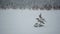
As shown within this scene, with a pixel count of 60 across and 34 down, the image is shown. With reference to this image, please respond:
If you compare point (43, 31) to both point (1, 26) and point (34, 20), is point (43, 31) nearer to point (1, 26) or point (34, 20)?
point (34, 20)

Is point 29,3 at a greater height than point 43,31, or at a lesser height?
greater

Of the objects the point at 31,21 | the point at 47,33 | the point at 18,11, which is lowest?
the point at 47,33

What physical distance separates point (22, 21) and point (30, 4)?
0.19 m

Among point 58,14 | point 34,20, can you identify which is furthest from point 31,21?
point 58,14

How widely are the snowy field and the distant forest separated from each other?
41 millimetres

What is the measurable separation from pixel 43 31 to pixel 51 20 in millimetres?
143

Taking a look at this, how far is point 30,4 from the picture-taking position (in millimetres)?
1131

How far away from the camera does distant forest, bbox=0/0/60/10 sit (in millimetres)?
1115

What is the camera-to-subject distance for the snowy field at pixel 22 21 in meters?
1.11

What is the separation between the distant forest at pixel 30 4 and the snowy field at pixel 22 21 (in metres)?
0.04

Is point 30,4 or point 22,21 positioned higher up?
point 30,4

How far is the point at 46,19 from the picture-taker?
1138 mm

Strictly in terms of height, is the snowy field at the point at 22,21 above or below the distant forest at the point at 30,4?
below

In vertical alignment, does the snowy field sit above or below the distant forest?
below
